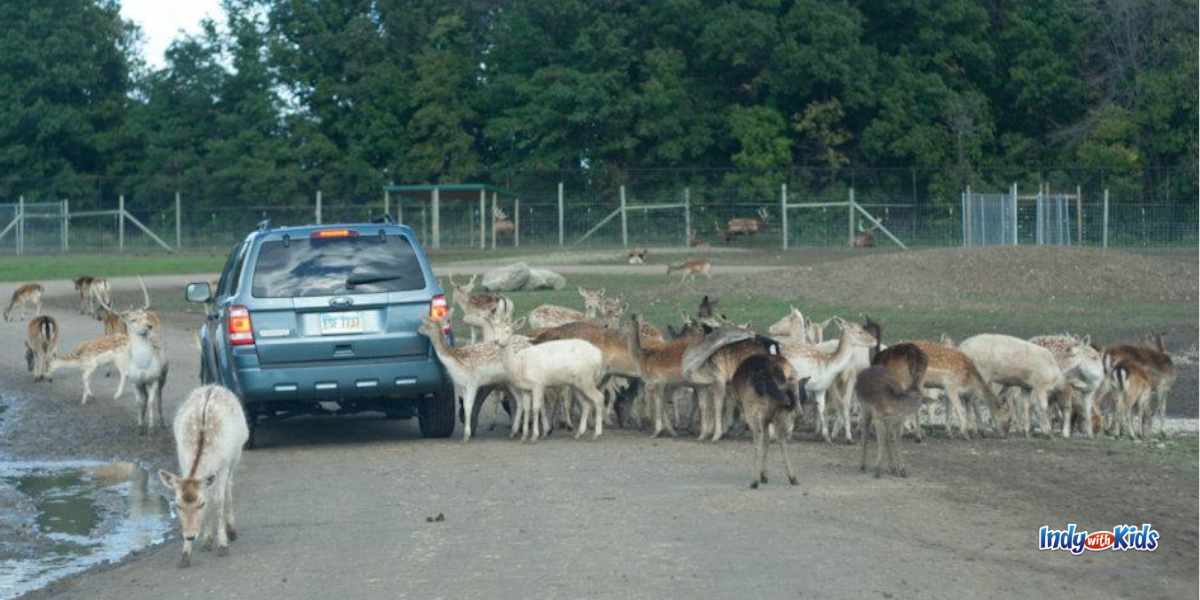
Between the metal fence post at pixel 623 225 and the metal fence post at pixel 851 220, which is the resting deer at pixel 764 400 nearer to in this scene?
the metal fence post at pixel 851 220

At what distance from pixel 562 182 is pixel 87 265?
1698 cm

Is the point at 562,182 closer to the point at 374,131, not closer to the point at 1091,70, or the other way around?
the point at 374,131

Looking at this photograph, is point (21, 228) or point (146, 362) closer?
point (146, 362)

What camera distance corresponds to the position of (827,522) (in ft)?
35.6

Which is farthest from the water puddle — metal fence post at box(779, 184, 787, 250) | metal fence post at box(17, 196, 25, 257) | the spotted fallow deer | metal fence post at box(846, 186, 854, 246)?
metal fence post at box(17, 196, 25, 257)

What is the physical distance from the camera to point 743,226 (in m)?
56.2

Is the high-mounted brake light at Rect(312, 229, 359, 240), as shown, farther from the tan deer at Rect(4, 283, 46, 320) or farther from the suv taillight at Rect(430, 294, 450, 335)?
the tan deer at Rect(4, 283, 46, 320)

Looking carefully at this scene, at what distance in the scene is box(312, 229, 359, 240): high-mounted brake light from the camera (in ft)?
48.4

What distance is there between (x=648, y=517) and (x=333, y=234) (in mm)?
4986

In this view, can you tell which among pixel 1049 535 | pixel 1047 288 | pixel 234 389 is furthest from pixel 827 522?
pixel 1047 288

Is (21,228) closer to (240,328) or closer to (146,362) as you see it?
(146,362)

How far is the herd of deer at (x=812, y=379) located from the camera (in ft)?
47.6

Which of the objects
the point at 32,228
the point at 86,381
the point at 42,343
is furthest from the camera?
the point at 32,228

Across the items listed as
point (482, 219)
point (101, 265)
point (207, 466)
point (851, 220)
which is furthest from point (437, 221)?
point (207, 466)
